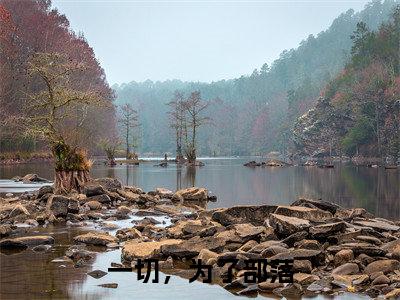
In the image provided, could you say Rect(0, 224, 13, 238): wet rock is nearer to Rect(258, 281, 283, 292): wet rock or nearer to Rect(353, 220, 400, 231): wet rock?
Rect(258, 281, 283, 292): wet rock

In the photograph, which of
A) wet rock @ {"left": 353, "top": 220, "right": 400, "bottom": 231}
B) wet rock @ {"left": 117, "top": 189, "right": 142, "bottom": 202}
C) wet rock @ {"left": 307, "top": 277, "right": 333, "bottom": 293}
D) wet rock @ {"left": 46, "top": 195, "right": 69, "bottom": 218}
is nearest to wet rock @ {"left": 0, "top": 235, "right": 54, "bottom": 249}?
wet rock @ {"left": 46, "top": 195, "right": 69, "bottom": 218}

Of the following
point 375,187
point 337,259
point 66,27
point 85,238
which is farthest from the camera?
point 66,27

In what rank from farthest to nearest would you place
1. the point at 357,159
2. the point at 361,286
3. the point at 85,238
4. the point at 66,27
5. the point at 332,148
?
1. the point at 332,148
2. the point at 357,159
3. the point at 66,27
4. the point at 85,238
5. the point at 361,286

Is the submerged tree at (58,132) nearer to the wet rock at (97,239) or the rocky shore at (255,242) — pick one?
the rocky shore at (255,242)

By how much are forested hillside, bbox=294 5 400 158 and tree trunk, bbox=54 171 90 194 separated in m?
70.3

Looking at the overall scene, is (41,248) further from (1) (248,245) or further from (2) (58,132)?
(2) (58,132)

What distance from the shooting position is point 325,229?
14.6m

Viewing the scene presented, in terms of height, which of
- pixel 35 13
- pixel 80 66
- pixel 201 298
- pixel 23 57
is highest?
pixel 35 13

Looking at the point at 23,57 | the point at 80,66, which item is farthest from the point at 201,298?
the point at 23,57

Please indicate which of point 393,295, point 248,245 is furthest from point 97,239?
point 393,295

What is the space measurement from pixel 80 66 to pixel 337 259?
22.0 m

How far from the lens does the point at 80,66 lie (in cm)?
3125

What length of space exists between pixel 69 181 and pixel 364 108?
263 feet

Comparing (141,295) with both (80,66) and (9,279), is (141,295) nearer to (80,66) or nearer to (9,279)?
(9,279)
